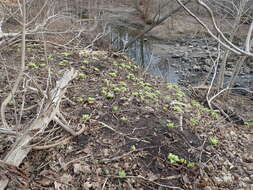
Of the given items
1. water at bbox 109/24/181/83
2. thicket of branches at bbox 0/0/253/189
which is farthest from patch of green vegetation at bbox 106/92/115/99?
water at bbox 109/24/181/83

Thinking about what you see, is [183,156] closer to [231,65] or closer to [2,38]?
[2,38]

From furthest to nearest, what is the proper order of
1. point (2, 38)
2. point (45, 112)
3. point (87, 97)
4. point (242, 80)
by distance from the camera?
point (242, 80) < point (2, 38) < point (87, 97) < point (45, 112)

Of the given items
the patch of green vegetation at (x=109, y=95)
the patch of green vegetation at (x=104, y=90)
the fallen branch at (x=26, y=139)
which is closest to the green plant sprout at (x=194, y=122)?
the patch of green vegetation at (x=109, y=95)

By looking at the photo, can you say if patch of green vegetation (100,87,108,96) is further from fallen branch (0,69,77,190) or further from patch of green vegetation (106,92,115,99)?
fallen branch (0,69,77,190)

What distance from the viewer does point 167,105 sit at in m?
4.64

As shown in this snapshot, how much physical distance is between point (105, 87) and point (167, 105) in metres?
1.20

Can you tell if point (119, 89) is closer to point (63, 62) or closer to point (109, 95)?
point (109, 95)

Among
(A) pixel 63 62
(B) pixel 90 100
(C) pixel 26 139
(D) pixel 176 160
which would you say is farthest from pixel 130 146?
(A) pixel 63 62

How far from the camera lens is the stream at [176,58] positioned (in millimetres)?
9734

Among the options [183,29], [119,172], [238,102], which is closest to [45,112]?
[119,172]

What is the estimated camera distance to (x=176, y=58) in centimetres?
1143

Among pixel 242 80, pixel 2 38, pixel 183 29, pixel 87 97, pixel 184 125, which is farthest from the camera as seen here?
pixel 183 29

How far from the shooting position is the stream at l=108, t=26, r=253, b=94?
31.9ft

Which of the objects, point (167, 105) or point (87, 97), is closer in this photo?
point (87, 97)
